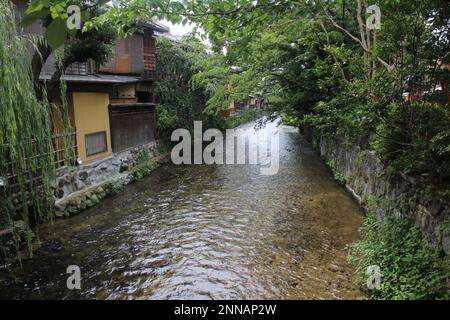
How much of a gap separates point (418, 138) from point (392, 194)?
2.02 metres

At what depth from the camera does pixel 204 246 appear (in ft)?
26.0

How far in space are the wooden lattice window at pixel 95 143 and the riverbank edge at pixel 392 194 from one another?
9974mm

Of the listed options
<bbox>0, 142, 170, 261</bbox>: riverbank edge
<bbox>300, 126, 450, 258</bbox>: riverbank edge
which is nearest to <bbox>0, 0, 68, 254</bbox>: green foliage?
<bbox>0, 142, 170, 261</bbox>: riverbank edge

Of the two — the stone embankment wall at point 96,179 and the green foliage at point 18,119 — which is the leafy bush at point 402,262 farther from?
the stone embankment wall at point 96,179

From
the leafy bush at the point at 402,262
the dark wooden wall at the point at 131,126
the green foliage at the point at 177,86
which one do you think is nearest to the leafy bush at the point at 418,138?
the leafy bush at the point at 402,262

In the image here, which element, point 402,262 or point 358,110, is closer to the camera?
point 402,262

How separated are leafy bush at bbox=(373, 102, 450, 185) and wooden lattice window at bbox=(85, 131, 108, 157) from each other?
10661 millimetres

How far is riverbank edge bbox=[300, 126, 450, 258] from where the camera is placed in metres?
5.07

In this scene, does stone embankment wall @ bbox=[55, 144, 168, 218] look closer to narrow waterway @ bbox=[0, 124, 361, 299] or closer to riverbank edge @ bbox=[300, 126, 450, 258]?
narrow waterway @ bbox=[0, 124, 361, 299]

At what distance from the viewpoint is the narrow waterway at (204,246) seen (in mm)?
6199

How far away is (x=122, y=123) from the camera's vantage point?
1561cm

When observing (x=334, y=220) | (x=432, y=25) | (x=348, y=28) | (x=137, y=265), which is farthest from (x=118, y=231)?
(x=348, y=28)

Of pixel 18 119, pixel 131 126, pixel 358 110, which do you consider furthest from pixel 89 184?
pixel 358 110

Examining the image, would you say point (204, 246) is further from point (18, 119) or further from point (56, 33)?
point (56, 33)
